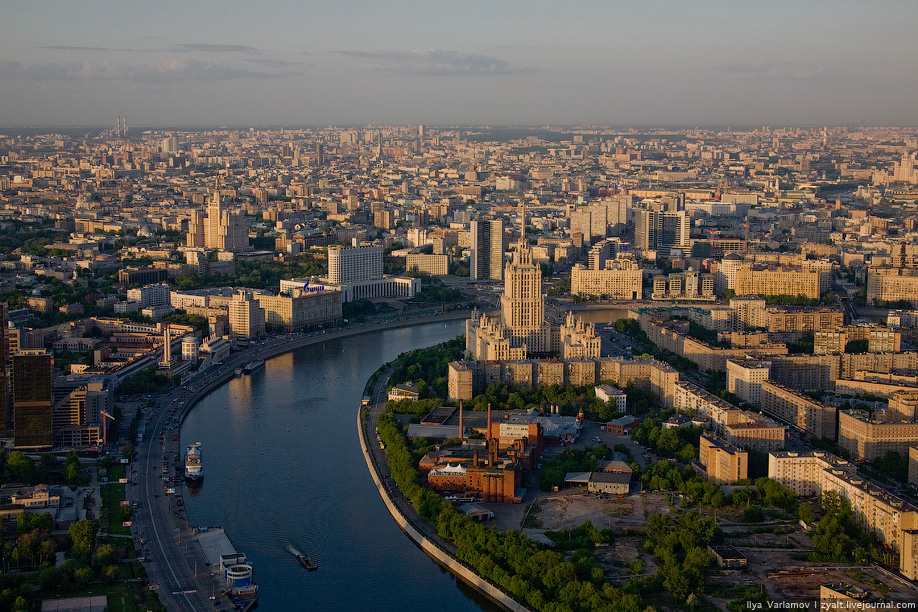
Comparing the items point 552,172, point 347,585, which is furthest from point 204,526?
point 552,172

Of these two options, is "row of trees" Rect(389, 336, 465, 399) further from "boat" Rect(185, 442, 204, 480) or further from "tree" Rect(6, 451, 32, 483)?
"tree" Rect(6, 451, 32, 483)

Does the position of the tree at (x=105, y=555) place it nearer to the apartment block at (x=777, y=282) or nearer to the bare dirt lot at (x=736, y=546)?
the bare dirt lot at (x=736, y=546)

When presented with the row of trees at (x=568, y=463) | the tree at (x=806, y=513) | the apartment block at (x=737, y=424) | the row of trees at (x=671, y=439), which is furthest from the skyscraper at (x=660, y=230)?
the tree at (x=806, y=513)

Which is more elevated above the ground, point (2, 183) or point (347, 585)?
point (2, 183)

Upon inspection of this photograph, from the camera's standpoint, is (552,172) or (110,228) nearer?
(110,228)

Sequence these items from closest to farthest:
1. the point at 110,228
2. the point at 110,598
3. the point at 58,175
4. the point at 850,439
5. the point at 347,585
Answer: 1. the point at 110,598
2. the point at 347,585
3. the point at 850,439
4. the point at 110,228
5. the point at 58,175

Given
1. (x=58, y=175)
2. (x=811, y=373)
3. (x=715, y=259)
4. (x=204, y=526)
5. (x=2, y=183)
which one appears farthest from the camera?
(x=58, y=175)

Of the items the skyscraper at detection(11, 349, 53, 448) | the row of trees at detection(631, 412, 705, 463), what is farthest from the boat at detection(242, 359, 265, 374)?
the row of trees at detection(631, 412, 705, 463)

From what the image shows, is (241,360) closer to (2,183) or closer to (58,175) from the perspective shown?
(2,183)
